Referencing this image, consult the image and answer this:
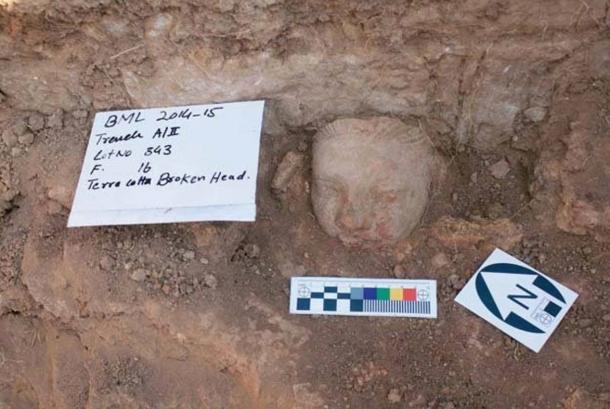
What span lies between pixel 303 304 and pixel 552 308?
591mm

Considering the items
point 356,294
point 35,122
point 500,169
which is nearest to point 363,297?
point 356,294

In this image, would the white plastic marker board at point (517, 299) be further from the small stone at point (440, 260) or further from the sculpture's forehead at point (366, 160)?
the sculpture's forehead at point (366, 160)

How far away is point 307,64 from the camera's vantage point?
1780mm

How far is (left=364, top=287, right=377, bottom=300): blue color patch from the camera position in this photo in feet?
5.50

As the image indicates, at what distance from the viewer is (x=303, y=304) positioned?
5.51 feet

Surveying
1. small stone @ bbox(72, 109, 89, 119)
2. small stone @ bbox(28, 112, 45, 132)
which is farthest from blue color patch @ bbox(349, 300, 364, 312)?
small stone @ bbox(28, 112, 45, 132)

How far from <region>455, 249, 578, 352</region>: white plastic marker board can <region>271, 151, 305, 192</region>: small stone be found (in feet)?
1.74

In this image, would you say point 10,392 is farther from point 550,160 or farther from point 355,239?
point 550,160

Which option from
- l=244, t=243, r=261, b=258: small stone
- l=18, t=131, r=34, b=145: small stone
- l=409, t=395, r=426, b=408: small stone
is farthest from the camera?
l=18, t=131, r=34, b=145: small stone

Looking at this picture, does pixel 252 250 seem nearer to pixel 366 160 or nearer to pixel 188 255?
pixel 188 255

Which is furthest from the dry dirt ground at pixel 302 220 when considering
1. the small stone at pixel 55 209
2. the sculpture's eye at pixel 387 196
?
the sculpture's eye at pixel 387 196

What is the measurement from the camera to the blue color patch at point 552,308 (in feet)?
5.27

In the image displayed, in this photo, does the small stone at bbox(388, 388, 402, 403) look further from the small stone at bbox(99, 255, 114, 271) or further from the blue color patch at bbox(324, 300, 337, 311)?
the small stone at bbox(99, 255, 114, 271)

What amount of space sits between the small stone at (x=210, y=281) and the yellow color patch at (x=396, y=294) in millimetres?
435
